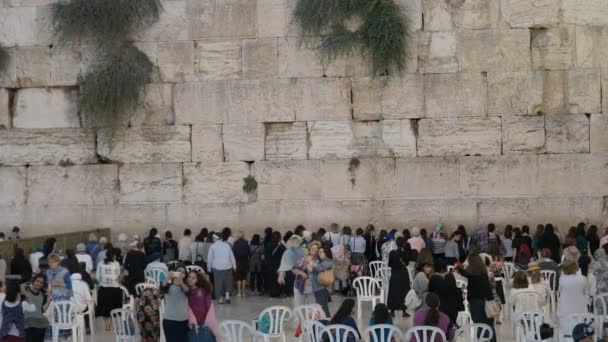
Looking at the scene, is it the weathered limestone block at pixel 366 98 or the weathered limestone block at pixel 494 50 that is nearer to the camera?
the weathered limestone block at pixel 494 50

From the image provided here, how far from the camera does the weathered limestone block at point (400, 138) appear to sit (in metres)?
20.5

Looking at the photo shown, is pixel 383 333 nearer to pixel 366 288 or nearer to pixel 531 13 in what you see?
pixel 366 288

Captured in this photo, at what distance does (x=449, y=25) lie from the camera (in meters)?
20.5

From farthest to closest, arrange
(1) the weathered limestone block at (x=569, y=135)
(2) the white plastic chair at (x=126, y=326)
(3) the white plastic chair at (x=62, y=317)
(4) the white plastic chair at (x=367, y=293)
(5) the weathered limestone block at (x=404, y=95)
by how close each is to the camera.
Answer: (5) the weathered limestone block at (x=404, y=95)
(1) the weathered limestone block at (x=569, y=135)
(4) the white plastic chair at (x=367, y=293)
(3) the white plastic chair at (x=62, y=317)
(2) the white plastic chair at (x=126, y=326)

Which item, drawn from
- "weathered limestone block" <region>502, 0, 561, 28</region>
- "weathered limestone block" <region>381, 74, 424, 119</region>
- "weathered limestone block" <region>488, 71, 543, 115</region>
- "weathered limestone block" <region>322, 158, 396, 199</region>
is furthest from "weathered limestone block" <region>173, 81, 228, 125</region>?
"weathered limestone block" <region>502, 0, 561, 28</region>

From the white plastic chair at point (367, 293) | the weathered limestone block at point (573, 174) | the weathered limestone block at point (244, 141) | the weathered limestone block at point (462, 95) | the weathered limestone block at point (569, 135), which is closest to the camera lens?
the white plastic chair at point (367, 293)

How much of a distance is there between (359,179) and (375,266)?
2.72 metres

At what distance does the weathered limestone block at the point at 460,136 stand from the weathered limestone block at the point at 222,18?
3.86 metres

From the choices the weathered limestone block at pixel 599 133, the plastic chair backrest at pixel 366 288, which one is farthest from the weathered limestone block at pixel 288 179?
the weathered limestone block at pixel 599 133

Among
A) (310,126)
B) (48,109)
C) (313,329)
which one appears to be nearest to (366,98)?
(310,126)

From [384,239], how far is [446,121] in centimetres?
A: 271

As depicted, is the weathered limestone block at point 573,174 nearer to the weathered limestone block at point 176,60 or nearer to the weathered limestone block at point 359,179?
the weathered limestone block at point 359,179

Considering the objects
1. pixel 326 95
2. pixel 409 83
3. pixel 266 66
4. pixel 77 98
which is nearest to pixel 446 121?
pixel 409 83

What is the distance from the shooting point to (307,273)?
1434cm
